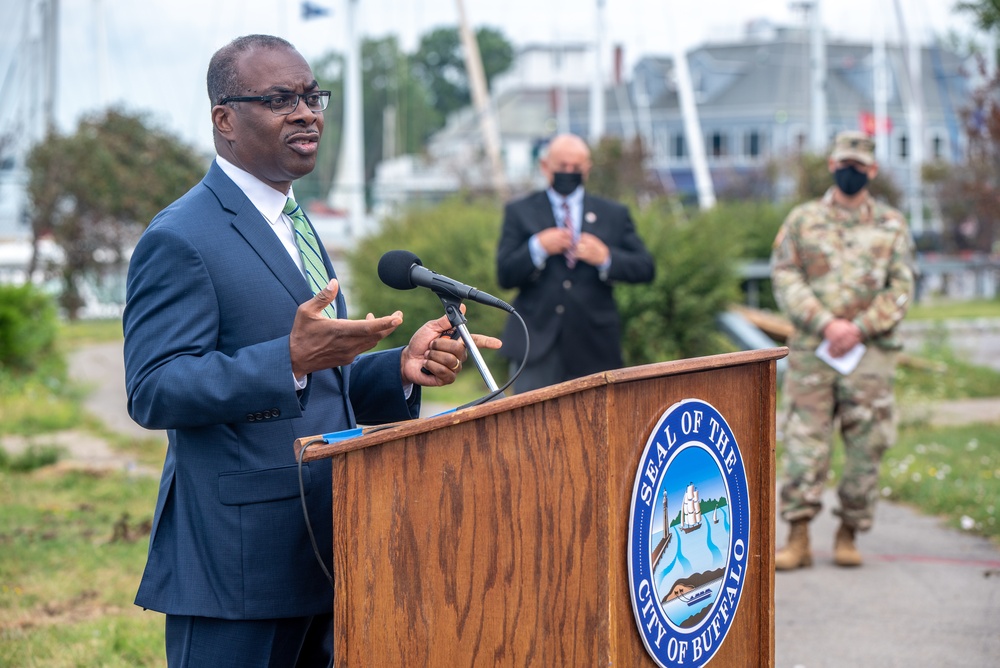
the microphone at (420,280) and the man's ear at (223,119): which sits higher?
the man's ear at (223,119)

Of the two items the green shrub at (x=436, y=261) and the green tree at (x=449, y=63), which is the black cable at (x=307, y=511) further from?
the green tree at (x=449, y=63)

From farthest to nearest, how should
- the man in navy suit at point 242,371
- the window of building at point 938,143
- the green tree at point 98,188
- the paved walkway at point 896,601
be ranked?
Result: the window of building at point 938,143 < the green tree at point 98,188 < the paved walkway at point 896,601 < the man in navy suit at point 242,371

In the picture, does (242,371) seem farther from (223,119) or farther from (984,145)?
(984,145)

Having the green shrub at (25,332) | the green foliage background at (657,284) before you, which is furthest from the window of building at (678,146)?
the green shrub at (25,332)

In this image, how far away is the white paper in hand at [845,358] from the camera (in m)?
5.99

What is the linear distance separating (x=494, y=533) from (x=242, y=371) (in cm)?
62

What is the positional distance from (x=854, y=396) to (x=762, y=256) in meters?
12.2

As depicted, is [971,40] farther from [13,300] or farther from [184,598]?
[184,598]

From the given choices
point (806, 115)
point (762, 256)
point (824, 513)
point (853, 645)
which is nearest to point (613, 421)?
point (853, 645)

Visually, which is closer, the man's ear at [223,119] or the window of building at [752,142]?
the man's ear at [223,119]

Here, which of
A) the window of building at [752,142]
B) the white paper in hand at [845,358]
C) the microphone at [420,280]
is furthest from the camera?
the window of building at [752,142]

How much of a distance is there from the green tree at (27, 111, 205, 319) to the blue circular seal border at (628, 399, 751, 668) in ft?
58.5

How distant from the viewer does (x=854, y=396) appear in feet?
20.1

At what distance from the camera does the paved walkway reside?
15.8ft
